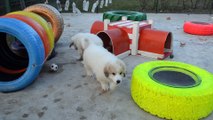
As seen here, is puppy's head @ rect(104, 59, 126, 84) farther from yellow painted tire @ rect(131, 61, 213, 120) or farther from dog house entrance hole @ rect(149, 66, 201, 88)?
dog house entrance hole @ rect(149, 66, 201, 88)

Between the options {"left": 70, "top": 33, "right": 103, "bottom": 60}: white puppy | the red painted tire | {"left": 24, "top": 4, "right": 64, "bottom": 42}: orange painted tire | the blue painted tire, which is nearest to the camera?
the blue painted tire

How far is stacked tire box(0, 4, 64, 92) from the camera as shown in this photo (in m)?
3.50

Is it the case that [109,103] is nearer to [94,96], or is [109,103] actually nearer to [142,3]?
[94,96]

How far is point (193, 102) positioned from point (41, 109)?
1.91 m

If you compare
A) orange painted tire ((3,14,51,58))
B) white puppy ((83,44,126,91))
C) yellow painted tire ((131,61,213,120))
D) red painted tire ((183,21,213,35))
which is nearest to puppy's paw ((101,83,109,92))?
white puppy ((83,44,126,91))

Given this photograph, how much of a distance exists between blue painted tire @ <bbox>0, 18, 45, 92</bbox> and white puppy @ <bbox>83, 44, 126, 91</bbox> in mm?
765

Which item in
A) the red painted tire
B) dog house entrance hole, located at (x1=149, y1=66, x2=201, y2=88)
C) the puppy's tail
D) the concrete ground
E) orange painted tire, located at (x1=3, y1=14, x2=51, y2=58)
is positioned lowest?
the concrete ground

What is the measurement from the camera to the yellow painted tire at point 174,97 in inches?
113

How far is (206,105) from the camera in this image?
2.97m

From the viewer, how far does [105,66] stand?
3309 mm

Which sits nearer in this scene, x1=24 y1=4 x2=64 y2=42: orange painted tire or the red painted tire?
x1=24 y1=4 x2=64 y2=42: orange painted tire

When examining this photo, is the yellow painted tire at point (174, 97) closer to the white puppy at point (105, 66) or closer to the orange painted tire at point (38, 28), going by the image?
the white puppy at point (105, 66)

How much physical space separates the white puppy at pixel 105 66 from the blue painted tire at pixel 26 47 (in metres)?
0.77

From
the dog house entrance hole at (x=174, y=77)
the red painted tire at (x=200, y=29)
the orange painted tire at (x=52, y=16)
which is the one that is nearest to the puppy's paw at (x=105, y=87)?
the dog house entrance hole at (x=174, y=77)
